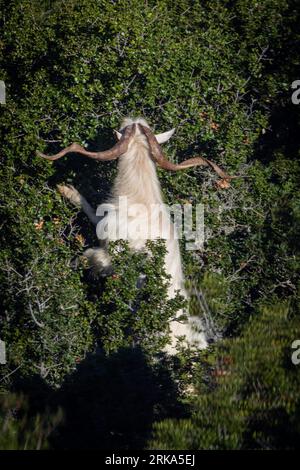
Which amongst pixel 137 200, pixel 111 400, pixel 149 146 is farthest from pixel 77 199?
pixel 111 400

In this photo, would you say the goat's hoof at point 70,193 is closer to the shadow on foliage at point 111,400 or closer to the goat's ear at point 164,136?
the goat's ear at point 164,136

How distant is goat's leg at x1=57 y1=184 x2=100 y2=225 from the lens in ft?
26.6

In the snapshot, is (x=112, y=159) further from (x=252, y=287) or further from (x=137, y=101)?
(x=252, y=287)

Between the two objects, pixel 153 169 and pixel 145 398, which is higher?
pixel 153 169

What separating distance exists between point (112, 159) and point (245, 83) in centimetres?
203

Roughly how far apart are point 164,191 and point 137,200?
1.76 ft

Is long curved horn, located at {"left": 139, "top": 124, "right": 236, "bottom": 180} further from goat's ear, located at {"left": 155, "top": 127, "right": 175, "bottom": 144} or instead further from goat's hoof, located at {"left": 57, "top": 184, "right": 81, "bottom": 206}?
goat's hoof, located at {"left": 57, "top": 184, "right": 81, "bottom": 206}

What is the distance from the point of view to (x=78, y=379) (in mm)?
6586

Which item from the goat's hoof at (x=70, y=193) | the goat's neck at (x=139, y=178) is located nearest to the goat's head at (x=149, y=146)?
the goat's neck at (x=139, y=178)

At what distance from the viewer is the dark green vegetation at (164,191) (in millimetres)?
6156

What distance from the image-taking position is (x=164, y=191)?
27.7ft

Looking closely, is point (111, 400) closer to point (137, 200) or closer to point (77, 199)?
point (137, 200)
